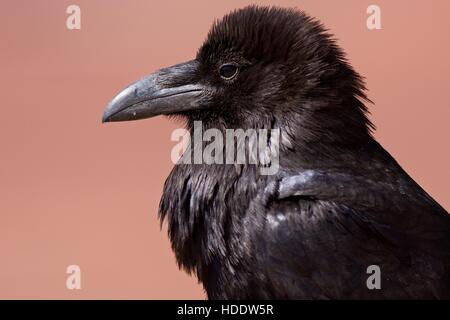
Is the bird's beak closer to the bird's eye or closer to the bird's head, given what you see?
the bird's head

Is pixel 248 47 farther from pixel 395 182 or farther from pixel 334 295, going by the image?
pixel 334 295

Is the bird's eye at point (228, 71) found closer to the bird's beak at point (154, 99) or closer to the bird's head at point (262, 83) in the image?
the bird's head at point (262, 83)

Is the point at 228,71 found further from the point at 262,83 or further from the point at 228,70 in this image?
the point at 262,83

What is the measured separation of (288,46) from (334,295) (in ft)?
3.65

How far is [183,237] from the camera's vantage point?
436 centimetres

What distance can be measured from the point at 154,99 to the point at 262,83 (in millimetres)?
497

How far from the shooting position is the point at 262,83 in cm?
436

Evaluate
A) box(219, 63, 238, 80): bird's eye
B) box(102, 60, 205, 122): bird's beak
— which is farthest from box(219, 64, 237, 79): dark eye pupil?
box(102, 60, 205, 122): bird's beak

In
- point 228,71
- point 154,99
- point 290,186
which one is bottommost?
point 290,186

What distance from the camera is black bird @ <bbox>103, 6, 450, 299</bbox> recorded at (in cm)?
397

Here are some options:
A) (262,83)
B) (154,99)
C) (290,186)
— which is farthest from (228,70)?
(290,186)

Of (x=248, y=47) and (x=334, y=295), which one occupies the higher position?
(x=248, y=47)
